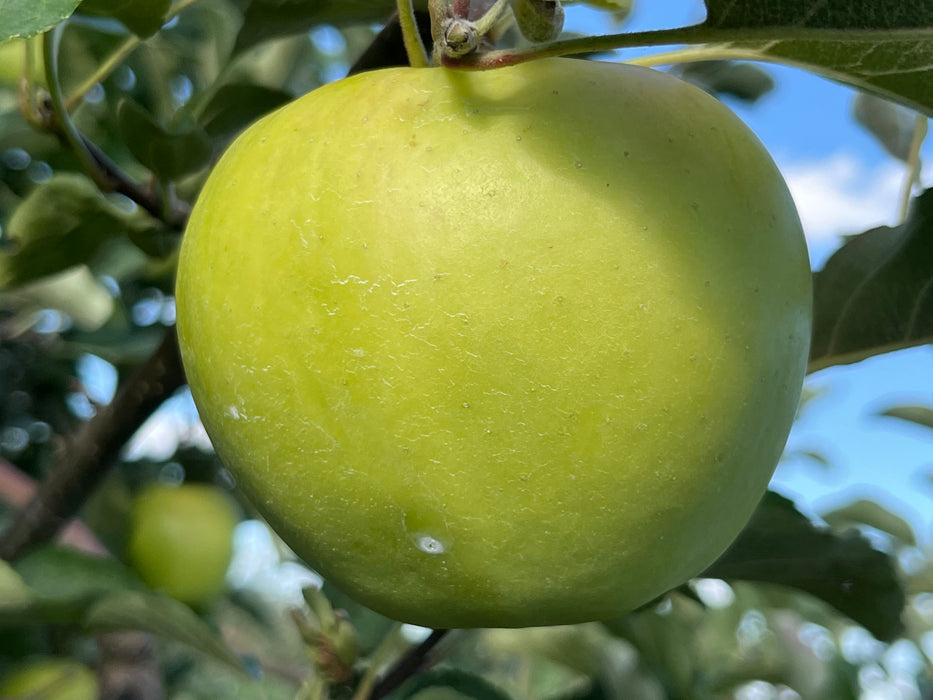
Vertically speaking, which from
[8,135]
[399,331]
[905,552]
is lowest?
[905,552]

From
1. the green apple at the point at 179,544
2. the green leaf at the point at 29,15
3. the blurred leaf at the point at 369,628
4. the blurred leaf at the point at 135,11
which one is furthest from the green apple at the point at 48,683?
the green leaf at the point at 29,15

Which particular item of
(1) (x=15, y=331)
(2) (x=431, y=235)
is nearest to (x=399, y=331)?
(2) (x=431, y=235)

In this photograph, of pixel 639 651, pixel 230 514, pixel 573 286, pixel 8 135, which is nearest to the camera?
pixel 573 286

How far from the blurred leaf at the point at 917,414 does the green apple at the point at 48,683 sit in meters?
1.04

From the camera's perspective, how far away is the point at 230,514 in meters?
1.42

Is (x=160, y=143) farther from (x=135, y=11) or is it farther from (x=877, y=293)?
(x=877, y=293)

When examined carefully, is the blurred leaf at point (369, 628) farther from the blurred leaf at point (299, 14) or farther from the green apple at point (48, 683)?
the blurred leaf at point (299, 14)

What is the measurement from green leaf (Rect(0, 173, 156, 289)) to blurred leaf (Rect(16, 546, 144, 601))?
0.26m

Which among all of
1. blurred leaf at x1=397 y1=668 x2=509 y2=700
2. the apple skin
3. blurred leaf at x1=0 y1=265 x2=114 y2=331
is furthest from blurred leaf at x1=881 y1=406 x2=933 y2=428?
blurred leaf at x1=0 y1=265 x2=114 y2=331

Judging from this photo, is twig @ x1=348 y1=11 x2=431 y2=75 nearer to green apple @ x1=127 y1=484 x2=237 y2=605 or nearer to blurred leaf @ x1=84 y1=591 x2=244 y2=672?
blurred leaf @ x1=84 y1=591 x2=244 y2=672

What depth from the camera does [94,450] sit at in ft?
2.88

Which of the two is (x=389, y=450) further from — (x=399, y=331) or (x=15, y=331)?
(x=15, y=331)

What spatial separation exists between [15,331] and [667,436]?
1.34m

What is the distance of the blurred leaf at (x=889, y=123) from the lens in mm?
938
